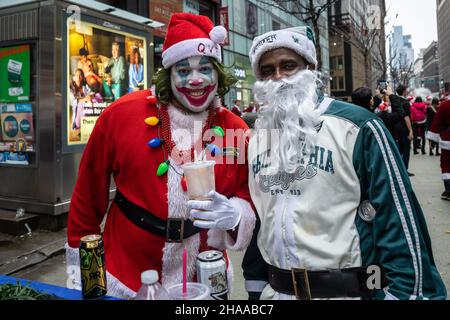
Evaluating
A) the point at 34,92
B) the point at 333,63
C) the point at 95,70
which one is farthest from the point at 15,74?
the point at 333,63

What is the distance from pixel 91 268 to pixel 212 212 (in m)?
0.54

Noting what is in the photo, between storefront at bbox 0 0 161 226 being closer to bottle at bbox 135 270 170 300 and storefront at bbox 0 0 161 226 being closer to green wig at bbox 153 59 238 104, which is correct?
green wig at bbox 153 59 238 104

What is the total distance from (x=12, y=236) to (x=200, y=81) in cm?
431

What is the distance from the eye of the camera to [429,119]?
1423cm

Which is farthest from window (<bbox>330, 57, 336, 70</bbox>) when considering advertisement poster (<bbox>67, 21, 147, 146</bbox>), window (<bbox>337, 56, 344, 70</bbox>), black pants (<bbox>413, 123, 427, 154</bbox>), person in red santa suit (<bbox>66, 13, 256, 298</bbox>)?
person in red santa suit (<bbox>66, 13, 256, 298</bbox>)

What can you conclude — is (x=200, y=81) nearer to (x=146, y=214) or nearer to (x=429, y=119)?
(x=146, y=214)

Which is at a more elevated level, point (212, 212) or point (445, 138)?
point (445, 138)

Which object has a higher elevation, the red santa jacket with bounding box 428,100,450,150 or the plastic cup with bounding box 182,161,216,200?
the red santa jacket with bounding box 428,100,450,150

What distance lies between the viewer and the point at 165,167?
208 cm

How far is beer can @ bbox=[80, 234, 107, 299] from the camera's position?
1546 mm

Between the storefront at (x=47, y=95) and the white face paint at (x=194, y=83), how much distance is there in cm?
375

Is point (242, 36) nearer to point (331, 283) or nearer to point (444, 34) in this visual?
point (331, 283)

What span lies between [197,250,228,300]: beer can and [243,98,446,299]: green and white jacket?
0.76 ft

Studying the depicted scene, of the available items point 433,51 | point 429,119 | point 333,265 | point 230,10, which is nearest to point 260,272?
point 333,265
